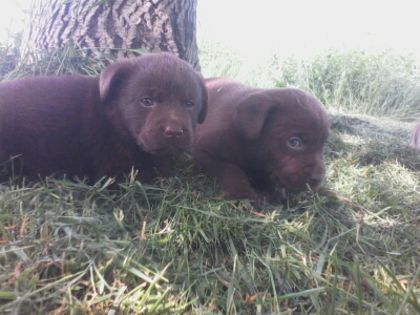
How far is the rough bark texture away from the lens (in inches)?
198

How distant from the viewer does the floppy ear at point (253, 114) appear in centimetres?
362

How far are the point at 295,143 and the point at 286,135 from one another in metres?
0.10

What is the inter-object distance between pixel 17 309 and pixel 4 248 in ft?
1.68

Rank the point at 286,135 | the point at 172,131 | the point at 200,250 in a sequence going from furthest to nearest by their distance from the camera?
1. the point at 286,135
2. the point at 172,131
3. the point at 200,250

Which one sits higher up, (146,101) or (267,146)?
(146,101)

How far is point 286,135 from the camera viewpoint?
11.9ft

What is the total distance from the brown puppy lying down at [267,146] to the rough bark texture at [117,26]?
5.36 feet

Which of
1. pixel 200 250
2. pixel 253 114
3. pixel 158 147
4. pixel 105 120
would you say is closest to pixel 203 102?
pixel 253 114

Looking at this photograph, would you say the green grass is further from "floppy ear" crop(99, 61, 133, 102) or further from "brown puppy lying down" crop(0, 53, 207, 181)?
"floppy ear" crop(99, 61, 133, 102)

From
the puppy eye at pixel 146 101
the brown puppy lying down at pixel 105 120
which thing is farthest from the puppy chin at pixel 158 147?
the puppy eye at pixel 146 101

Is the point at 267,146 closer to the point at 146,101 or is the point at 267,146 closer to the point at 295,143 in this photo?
the point at 295,143

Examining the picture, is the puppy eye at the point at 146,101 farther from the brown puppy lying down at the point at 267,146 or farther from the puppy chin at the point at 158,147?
the brown puppy lying down at the point at 267,146

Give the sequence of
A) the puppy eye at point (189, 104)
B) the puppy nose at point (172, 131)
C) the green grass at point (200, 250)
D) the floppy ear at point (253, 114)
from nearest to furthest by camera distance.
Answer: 1. the green grass at point (200, 250)
2. the puppy nose at point (172, 131)
3. the puppy eye at point (189, 104)
4. the floppy ear at point (253, 114)

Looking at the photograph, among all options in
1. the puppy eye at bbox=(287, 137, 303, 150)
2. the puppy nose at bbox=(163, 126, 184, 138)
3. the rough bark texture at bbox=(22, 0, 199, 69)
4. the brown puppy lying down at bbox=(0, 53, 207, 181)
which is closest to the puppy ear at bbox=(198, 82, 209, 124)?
the brown puppy lying down at bbox=(0, 53, 207, 181)
